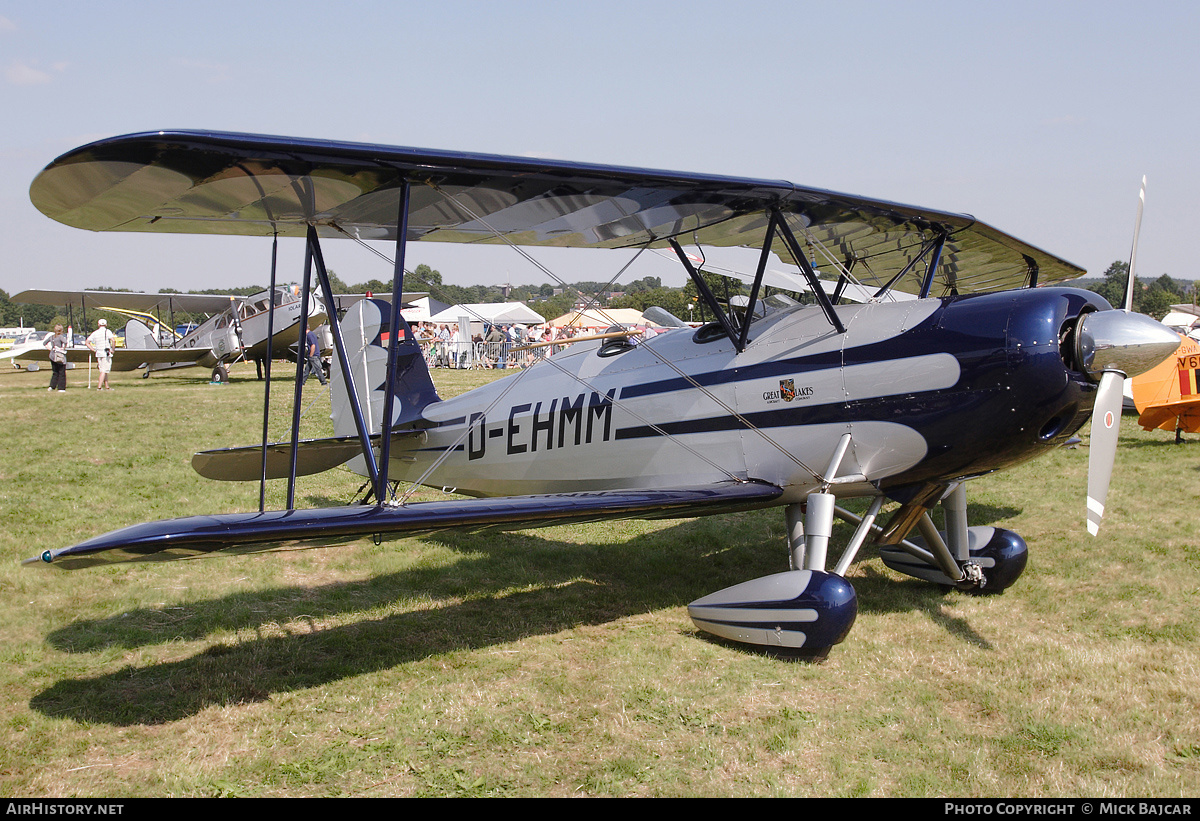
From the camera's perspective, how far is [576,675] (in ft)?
14.9

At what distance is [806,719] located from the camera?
390 centimetres

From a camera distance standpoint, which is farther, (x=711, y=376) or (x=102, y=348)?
(x=102, y=348)

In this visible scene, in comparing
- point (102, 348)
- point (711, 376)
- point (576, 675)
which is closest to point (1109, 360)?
point (711, 376)

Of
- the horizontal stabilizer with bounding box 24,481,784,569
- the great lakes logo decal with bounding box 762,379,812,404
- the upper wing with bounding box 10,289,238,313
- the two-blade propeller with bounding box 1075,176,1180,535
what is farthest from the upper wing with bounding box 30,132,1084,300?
the upper wing with bounding box 10,289,238,313

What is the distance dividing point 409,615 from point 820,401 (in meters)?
3.14

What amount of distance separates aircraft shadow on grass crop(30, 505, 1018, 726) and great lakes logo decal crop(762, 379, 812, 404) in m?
1.60

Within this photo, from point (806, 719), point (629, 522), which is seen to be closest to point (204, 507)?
point (629, 522)

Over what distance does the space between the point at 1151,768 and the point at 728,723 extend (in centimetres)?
174

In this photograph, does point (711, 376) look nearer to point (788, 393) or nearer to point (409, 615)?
point (788, 393)

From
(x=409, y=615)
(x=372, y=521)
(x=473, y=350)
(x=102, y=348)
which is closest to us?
(x=372, y=521)

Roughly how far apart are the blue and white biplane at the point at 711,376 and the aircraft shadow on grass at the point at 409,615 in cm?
74

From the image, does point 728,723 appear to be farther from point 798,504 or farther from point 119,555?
point 119,555

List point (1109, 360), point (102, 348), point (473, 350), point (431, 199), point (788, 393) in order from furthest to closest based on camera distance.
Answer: point (473, 350) < point (102, 348) < point (788, 393) < point (431, 199) < point (1109, 360)

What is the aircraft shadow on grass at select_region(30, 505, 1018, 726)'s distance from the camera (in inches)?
169
